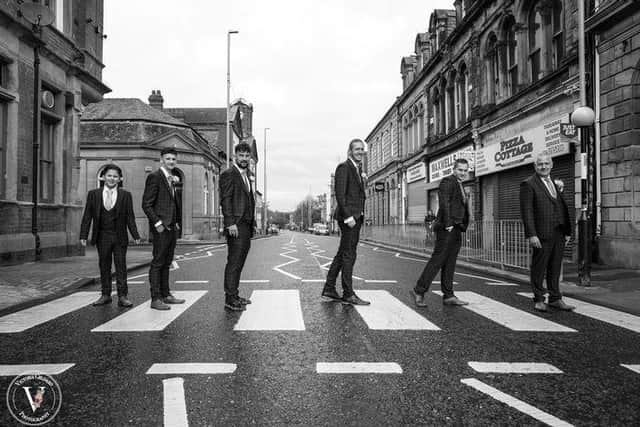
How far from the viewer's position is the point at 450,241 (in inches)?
234

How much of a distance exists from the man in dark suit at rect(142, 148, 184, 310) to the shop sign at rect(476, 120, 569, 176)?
425 inches

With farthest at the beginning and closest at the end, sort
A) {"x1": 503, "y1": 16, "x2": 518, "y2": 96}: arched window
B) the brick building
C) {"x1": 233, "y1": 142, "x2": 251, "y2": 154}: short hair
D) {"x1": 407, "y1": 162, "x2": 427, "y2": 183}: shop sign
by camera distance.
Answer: {"x1": 407, "y1": 162, "x2": 427, "y2": 183}: shop sign
{"x1": 503, "y1": 16, "x2": 518, "y2": 96}: arched window
the brick building
{"x1": 233, "y1": 142, "x2": 251, "y2": 154}: short hair

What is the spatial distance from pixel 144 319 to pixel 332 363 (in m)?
2.54

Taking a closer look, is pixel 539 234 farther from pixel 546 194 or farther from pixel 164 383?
pixel 164 383

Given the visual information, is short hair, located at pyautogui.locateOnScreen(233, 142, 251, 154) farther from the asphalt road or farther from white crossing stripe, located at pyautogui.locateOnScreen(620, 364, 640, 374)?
white crossing stripe, located at pyautogui.locateOnScreen(620, 364, 640, 374)

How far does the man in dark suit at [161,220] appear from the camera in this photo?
5570 mm

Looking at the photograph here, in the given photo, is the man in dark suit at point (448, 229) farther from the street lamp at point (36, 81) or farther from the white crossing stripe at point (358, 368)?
the street lamp at point (36, 81)

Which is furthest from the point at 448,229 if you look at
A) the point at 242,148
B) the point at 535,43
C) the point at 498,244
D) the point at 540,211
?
the point at 535,43

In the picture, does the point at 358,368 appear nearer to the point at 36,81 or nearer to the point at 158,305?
the point at 158,305

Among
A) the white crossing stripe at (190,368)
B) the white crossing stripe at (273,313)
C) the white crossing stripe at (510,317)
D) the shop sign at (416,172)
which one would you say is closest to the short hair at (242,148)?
the white crossing stripe at (273,313)

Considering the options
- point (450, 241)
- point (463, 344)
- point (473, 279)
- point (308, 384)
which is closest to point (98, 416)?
point (308, 384)

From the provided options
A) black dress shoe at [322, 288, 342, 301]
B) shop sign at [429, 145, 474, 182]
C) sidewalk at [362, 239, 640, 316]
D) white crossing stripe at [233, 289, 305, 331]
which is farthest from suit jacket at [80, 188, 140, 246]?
shop sign at [429, 145, 474, 182]

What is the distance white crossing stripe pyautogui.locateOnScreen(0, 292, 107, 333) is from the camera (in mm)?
4727

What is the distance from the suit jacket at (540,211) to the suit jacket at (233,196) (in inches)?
134
